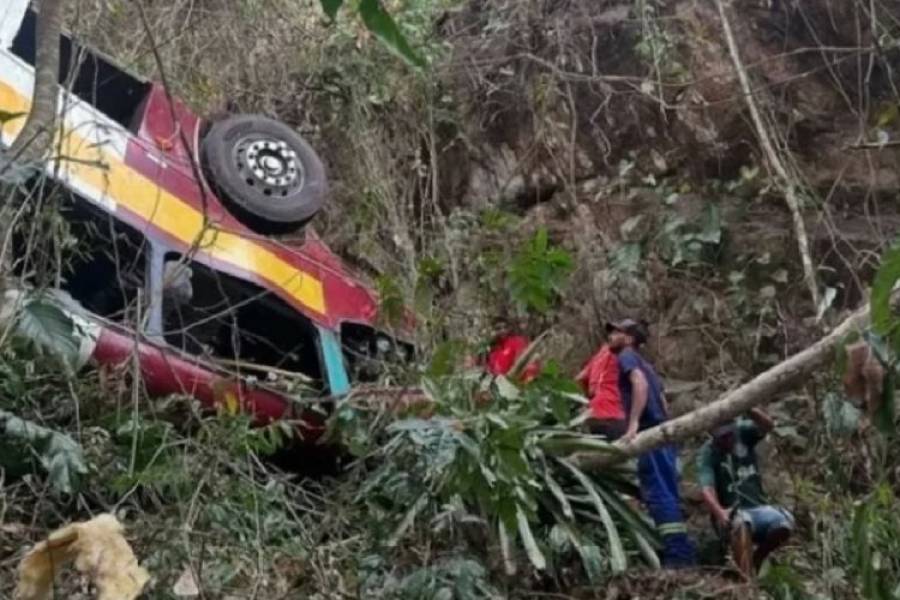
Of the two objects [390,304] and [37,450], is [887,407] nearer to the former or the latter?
[37,450]

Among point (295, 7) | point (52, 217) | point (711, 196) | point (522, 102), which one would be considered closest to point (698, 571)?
point (52, 217)

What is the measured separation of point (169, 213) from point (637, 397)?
2.10 meters

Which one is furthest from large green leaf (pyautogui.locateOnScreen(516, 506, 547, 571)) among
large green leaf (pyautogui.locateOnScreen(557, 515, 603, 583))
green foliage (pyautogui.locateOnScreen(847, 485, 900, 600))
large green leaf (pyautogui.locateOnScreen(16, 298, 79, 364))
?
large green leaf (pyautogui.locateOnScreen(16, 298, 79, 364))

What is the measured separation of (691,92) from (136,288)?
3834mm

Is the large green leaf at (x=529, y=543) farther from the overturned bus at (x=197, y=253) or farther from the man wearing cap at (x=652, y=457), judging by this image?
the overturned bus at (x=197, y=253)

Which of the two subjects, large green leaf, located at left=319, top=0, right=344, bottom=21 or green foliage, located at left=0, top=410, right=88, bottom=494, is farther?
green foliage, located at left=0, top=410, right=88, bottom=494

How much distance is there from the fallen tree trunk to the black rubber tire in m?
1.90

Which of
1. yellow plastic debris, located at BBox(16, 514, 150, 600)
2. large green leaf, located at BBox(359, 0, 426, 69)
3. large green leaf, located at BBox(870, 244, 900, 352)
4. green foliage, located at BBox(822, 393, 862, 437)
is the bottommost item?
green foliage, located at BBox(822, 393, 862, 437)

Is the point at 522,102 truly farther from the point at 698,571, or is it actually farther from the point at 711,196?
the point at 698,571

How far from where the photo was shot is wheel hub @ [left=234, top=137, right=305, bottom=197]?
602cm

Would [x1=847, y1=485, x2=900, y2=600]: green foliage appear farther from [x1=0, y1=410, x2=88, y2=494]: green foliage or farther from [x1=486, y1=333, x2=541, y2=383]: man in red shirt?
[x1=0, y1=410, x2=88, y2=494]: green foliage

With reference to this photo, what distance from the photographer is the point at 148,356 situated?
17.1 feet

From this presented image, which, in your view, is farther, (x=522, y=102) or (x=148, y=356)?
(x=522, y=102)

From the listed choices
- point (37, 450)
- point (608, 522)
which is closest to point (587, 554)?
point (608, 522)
